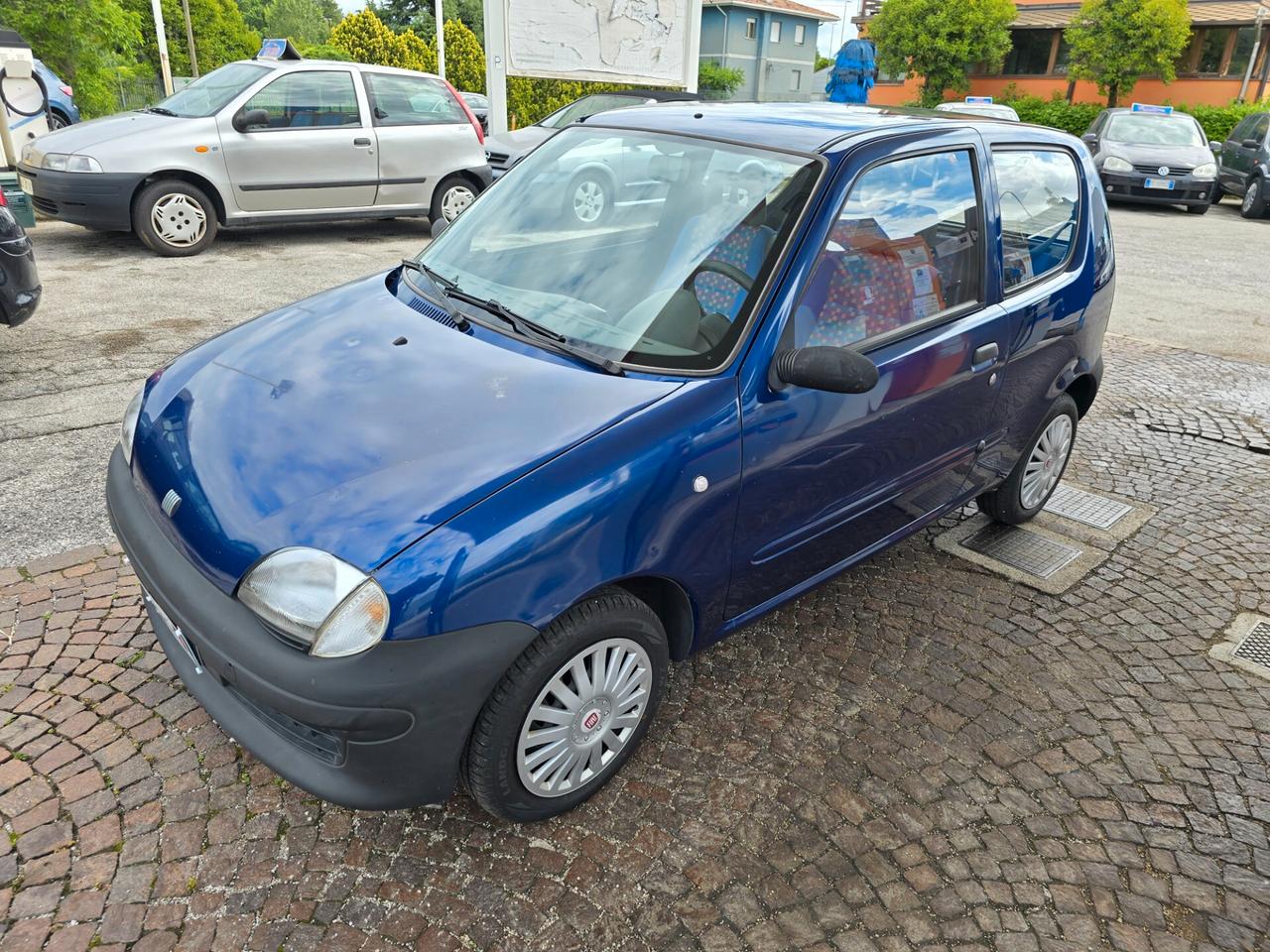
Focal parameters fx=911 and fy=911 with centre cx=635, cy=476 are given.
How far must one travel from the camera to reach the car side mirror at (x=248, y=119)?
27.9ft

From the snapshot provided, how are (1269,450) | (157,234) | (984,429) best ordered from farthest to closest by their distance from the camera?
(157,234), (1269,450), (984,429)

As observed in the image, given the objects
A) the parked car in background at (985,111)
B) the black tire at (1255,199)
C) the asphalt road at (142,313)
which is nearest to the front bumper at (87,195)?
the asphalt road at (142,313)

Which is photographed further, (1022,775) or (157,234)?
(157,234)

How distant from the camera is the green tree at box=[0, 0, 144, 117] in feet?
42.9

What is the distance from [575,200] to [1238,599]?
3.35 m

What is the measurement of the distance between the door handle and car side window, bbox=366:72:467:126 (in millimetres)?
7825

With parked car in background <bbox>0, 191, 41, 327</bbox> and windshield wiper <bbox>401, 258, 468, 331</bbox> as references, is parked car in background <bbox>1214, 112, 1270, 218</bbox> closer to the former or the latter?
windshield wiper <bbox>401, 258, 468, 331</bbox>

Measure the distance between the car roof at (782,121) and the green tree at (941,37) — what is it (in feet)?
120

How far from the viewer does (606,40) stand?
13.2 metres

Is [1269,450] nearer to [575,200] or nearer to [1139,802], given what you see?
[1139,802]

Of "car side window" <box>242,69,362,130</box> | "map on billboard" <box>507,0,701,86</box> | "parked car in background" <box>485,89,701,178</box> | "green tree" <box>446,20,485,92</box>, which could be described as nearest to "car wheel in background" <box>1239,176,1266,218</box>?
"map on billboard" <box>507,0,701,86</box>

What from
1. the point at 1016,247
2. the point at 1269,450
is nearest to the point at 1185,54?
the point at 1269,450

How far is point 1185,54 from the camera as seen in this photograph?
35969mm

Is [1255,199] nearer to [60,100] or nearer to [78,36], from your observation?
[78,36]
